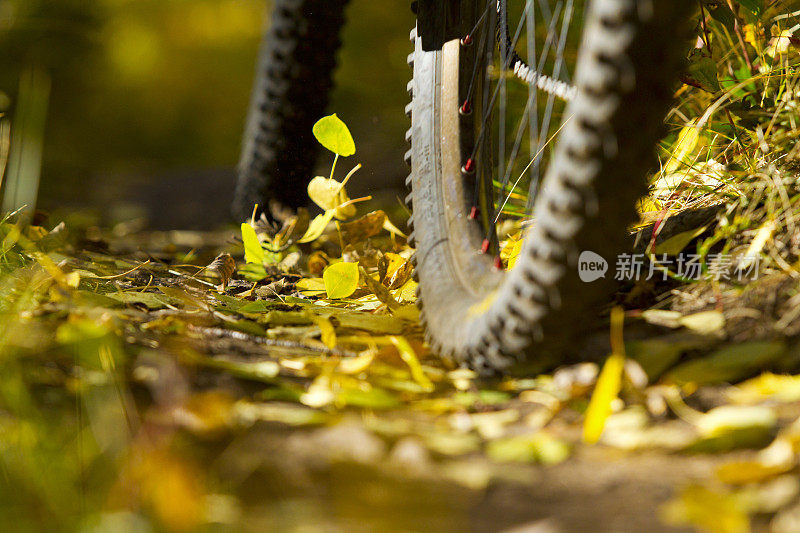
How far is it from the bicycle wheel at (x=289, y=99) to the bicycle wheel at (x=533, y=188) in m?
0.60

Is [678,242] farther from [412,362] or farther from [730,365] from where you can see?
[412,362]

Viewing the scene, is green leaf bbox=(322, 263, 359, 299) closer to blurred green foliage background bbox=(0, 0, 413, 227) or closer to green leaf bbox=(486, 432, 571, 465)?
green leaf bbox=(486, 432, 571, 465)

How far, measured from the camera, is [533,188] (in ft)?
3.30

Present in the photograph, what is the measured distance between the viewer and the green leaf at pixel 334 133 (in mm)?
1144

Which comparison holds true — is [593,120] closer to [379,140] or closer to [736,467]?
[736,467]

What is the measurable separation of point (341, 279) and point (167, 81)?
2877 millimetres

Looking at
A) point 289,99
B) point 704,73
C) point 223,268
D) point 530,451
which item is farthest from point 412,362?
point 289,99

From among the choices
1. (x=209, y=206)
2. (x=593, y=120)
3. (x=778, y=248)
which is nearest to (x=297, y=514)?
(x=593, y=120)

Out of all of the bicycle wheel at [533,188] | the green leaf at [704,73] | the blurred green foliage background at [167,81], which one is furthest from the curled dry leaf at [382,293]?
the blurred green foliage background at [167,81]

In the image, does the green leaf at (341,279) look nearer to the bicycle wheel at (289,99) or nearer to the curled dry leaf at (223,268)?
the curled dry leaf at (223,268)

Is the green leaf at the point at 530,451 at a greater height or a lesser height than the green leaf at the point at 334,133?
lesser

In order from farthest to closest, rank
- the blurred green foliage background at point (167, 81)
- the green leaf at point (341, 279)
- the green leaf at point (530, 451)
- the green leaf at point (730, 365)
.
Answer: the blurred green foliage background at point (167, 81)
the green leaf at point (341, 279)
the green leaf at point (730, 365)
the green leaf at point (530, 451)

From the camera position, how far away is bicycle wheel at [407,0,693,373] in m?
0.69

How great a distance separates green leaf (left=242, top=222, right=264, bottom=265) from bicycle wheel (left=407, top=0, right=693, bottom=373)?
0.34 meters
